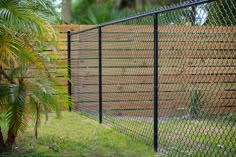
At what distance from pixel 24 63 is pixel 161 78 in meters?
3.77

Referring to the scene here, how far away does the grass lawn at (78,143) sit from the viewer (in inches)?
210

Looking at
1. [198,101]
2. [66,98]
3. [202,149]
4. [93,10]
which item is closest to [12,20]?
[66,98]

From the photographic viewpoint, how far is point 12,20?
4523 mm

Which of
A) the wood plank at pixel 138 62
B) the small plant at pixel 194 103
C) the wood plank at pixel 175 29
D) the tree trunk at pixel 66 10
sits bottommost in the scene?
the small plant at pixel 194 103

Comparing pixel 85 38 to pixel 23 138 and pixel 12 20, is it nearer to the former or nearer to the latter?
pixel 23 138

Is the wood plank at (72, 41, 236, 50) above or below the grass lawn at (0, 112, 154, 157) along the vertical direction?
above

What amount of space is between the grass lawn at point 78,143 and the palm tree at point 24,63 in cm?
42

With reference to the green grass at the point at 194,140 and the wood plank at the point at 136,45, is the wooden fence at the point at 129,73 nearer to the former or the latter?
the wood plank at the point at 136,45

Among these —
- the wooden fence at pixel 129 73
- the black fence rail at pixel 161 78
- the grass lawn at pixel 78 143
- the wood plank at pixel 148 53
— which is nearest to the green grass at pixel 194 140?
the black fence rail at pixel 161 78

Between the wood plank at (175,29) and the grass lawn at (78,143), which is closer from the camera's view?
the grass lawn at (78,143)

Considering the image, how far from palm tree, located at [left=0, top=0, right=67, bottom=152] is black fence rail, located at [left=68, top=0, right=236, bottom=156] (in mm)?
1417

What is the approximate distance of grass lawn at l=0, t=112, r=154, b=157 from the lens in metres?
5.33

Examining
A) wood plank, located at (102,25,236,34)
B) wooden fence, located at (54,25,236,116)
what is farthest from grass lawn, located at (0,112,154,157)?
wood plank, located at (102,25,236,34)

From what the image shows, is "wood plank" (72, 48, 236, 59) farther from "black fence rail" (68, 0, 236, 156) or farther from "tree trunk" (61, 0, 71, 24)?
"tree trunk" (61, 0, 71, 24)
